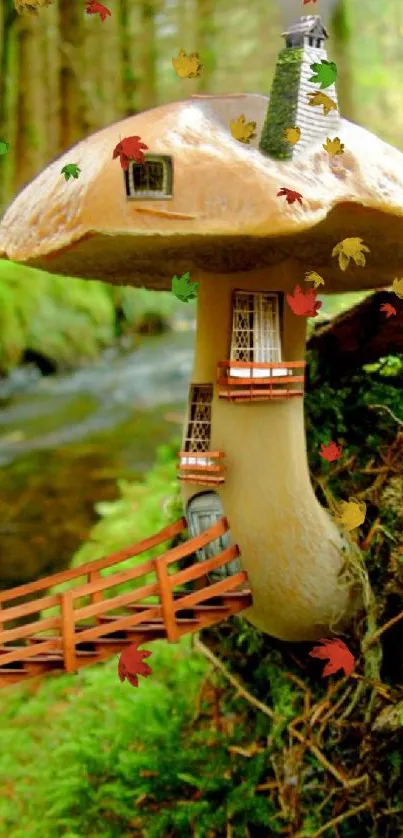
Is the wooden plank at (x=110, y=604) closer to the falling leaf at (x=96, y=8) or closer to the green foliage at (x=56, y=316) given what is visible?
the falling leaf at (x=96, y=8)

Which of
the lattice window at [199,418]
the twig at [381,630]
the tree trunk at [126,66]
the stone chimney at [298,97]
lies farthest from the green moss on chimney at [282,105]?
the tree trunk at [126,66]

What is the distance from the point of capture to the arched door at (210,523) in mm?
1739

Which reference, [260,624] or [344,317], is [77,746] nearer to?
[260,624]

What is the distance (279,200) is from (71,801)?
1.89m

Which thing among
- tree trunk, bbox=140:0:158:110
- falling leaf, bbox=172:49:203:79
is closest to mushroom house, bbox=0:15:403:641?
falling leaf, bbox=172:49:203:79

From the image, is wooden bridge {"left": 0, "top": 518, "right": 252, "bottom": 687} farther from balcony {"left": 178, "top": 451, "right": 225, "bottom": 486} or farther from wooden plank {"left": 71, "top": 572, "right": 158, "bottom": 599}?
balcony {"left": 178, "top": 451, "right": 225, "bottom": 486}

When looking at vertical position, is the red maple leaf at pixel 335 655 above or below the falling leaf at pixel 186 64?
below

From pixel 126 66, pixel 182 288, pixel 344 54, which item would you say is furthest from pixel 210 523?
pixel 126 66

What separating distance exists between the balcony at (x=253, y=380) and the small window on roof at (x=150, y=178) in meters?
0.40

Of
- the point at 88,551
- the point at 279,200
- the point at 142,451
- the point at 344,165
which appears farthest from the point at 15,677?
the point at 142,451

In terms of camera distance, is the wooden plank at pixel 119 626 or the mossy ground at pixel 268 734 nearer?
the wooden plank at pixel 119 626

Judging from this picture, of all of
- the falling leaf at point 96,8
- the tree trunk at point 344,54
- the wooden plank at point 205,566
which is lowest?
Answer: the wooden plank at point 205,566

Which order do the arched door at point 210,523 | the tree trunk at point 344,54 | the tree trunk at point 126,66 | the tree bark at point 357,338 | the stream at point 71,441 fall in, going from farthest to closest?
the tree trunk at point 126,66, the tree trunk at point 344,54, the stream at point 71,441, the tree bark at point 357,338, the arched door at point 210,523

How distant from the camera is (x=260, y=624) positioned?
73.4 inches
